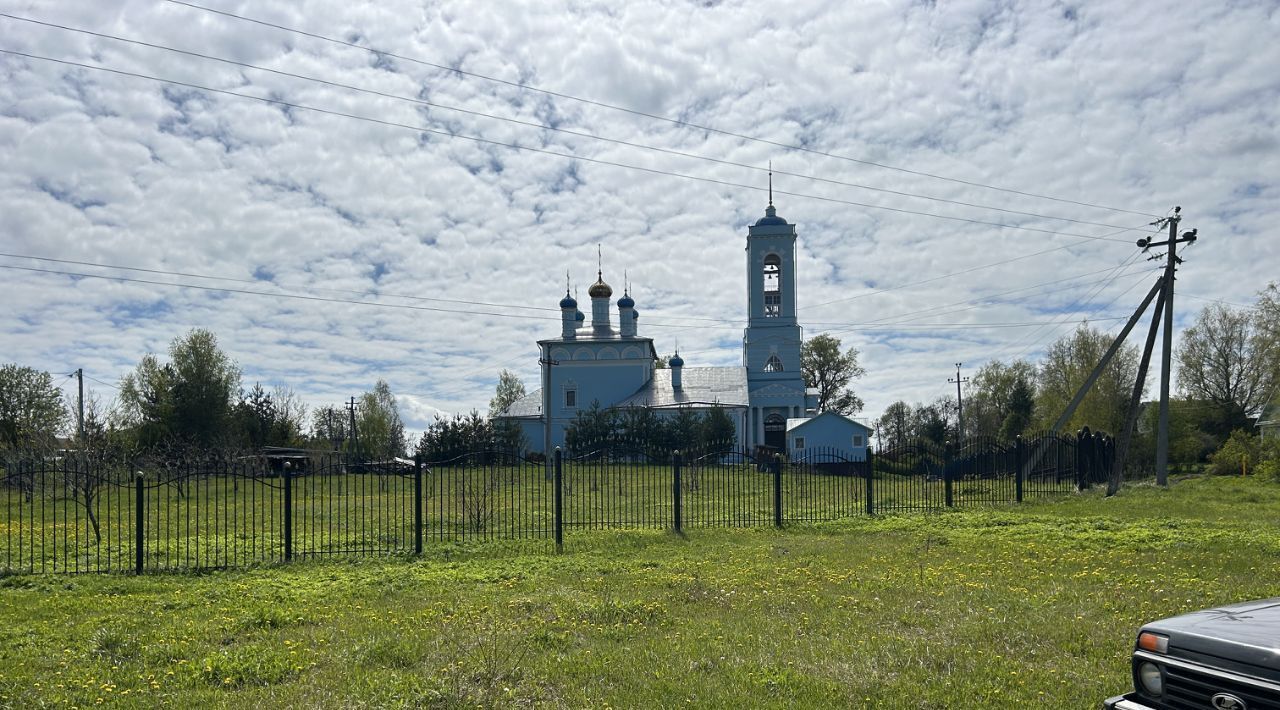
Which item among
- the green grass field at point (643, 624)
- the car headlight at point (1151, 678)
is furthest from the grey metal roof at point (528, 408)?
→ the car headlight at point (1151, 678)

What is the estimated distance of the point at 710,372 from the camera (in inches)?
2172

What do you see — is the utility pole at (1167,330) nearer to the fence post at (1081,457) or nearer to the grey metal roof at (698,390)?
the fence post at (1081,457)

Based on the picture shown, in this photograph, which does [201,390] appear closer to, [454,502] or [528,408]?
[528,408]

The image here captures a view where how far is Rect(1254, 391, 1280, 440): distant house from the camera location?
3415 centimetres

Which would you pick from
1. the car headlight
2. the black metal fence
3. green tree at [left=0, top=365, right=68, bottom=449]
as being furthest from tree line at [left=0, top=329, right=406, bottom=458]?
the car headlight

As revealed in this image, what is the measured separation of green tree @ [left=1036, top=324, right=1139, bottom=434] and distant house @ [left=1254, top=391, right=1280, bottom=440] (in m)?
5.88

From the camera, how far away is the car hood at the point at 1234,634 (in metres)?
3.40

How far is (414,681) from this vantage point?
567cm

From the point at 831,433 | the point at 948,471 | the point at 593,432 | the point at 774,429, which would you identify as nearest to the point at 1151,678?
the point at 948,471

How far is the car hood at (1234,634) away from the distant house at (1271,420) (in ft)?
115

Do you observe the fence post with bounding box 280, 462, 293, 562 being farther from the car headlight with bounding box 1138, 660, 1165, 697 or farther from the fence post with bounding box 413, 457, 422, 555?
the car headlight with bounding box 1138, 660, 1165, 697

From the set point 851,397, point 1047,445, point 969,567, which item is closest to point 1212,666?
point 969,567

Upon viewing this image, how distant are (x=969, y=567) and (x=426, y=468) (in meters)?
8.47

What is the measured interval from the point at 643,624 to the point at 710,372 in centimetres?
4783
